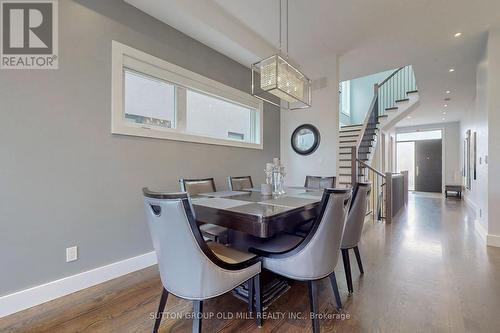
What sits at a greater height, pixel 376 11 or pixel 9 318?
pixel 376 11

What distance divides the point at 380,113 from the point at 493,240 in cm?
463

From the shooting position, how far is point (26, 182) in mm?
1812

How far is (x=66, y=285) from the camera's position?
197 cm

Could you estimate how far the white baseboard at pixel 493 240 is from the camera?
3.12 meters

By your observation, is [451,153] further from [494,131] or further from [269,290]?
[269,290]

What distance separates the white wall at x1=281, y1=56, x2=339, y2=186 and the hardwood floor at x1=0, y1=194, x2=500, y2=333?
1.79 m

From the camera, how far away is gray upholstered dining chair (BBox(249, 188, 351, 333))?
139cm

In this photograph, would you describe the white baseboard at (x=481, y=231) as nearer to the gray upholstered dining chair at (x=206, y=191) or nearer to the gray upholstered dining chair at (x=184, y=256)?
the gray upholstered dining chair at (x=206, y=191)

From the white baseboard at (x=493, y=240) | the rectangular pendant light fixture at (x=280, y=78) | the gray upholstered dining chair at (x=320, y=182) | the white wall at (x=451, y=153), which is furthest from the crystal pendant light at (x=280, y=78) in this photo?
Result: the white wall at (x=451, y=153)

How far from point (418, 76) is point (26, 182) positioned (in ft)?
20.5

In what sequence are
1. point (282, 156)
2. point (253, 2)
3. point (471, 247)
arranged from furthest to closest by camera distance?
1. point (282, 156)
2. point (471, 247)
3. point (253, 2)

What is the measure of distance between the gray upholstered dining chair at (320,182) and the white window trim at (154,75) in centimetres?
128

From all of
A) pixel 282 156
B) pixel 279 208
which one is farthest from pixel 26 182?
pixel 282 156

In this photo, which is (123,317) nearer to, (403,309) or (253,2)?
(403,309)
